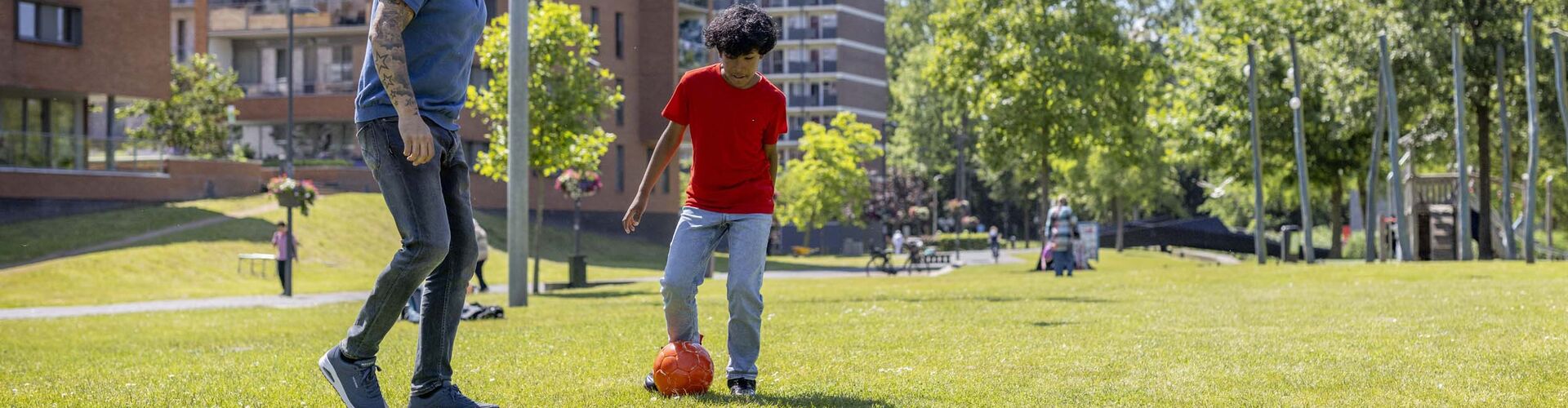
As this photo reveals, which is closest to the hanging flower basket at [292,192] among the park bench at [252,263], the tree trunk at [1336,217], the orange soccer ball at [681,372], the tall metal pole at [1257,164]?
the park bench at [252,263]

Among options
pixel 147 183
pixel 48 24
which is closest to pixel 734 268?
pixel 48 24

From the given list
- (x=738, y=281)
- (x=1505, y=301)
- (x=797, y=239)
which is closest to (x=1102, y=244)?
(x=797, y=239)

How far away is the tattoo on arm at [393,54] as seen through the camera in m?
5.66

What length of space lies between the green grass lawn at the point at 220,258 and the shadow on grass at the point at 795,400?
24.6 metres

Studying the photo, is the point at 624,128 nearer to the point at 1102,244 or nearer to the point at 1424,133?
the point at 1102,244

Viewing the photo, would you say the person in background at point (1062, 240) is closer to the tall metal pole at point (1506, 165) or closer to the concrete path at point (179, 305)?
the tall metal pole at point (1506, 165)

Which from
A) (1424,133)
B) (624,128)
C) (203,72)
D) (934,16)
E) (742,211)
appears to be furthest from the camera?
(624,128)

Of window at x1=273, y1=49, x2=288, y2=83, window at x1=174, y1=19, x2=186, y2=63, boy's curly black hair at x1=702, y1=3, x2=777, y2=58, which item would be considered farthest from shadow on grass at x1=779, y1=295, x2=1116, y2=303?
window at x1=174, y1=19, x2=186, y2=63

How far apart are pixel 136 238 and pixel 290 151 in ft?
40.2

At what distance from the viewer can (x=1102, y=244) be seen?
78188 mm

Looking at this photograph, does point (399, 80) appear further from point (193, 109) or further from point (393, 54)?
point (193, 109)

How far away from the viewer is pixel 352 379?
597cm

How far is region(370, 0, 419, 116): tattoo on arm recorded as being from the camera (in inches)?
223

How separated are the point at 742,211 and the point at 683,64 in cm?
5989
